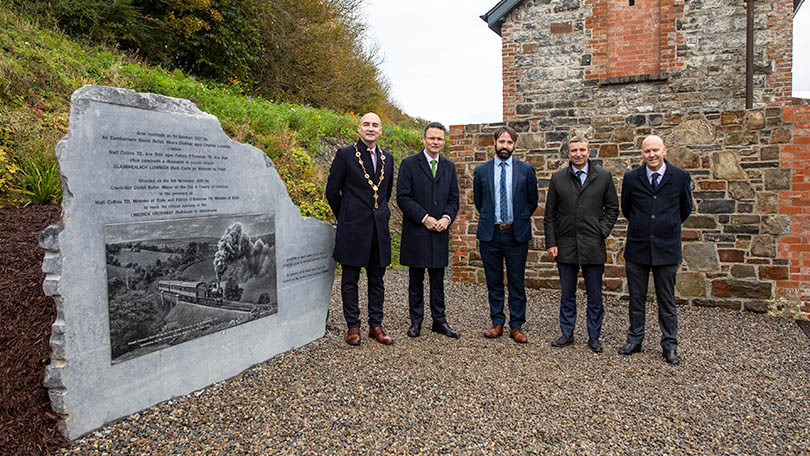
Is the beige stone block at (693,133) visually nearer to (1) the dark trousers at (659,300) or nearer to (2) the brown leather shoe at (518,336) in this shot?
(1) the dark trousers at (659,300)

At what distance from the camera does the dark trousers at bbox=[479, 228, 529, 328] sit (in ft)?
14.3

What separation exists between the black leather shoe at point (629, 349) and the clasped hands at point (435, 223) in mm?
1885

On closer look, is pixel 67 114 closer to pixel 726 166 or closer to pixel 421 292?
pixel 421 292

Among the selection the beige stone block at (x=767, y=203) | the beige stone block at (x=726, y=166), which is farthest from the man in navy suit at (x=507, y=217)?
the beige stone block at (x=767, y=203)

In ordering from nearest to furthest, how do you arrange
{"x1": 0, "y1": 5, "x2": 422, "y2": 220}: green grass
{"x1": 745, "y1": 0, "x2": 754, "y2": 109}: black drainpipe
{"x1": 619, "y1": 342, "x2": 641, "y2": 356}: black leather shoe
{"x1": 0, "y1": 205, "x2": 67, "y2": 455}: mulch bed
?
{"x1": 0, "y1": 205, "x2": 67, "y2": 455}: mulch bed → {"x1": 619, "y1": 342, "x2": 641, "y2": 356}: black leather shoe → {"x1": 0, "y1": 5, "x2": 422, "y2": 220}: green grass → {"x1": 745, "y1": 0, "x2": 754, "y2": 109}: black drainpipe

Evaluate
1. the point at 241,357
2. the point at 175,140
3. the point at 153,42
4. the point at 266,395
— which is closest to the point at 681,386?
the point at 266,395

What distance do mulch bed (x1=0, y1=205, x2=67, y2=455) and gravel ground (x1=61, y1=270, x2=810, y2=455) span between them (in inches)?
9.0

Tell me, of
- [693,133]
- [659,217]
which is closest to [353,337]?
[659,217]

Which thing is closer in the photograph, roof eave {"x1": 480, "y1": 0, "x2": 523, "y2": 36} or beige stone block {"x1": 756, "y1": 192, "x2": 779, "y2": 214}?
beige stone block {"x1": 756, "y1": 192, "x2": 779, "y2": 214}

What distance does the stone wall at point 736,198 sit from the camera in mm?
5512

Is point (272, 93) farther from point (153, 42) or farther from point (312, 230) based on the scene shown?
point (312, 230)

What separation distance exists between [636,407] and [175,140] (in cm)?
351

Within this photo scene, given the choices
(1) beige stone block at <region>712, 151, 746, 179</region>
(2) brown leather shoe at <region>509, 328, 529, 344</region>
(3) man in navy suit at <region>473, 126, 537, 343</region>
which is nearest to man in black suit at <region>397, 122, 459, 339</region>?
(3) man in navy suit at <region>473, 126, 537, 343</region>

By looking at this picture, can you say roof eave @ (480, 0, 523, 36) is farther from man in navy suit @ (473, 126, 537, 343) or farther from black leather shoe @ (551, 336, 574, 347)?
black leather shoe @ (551, 336, 574, 347)
